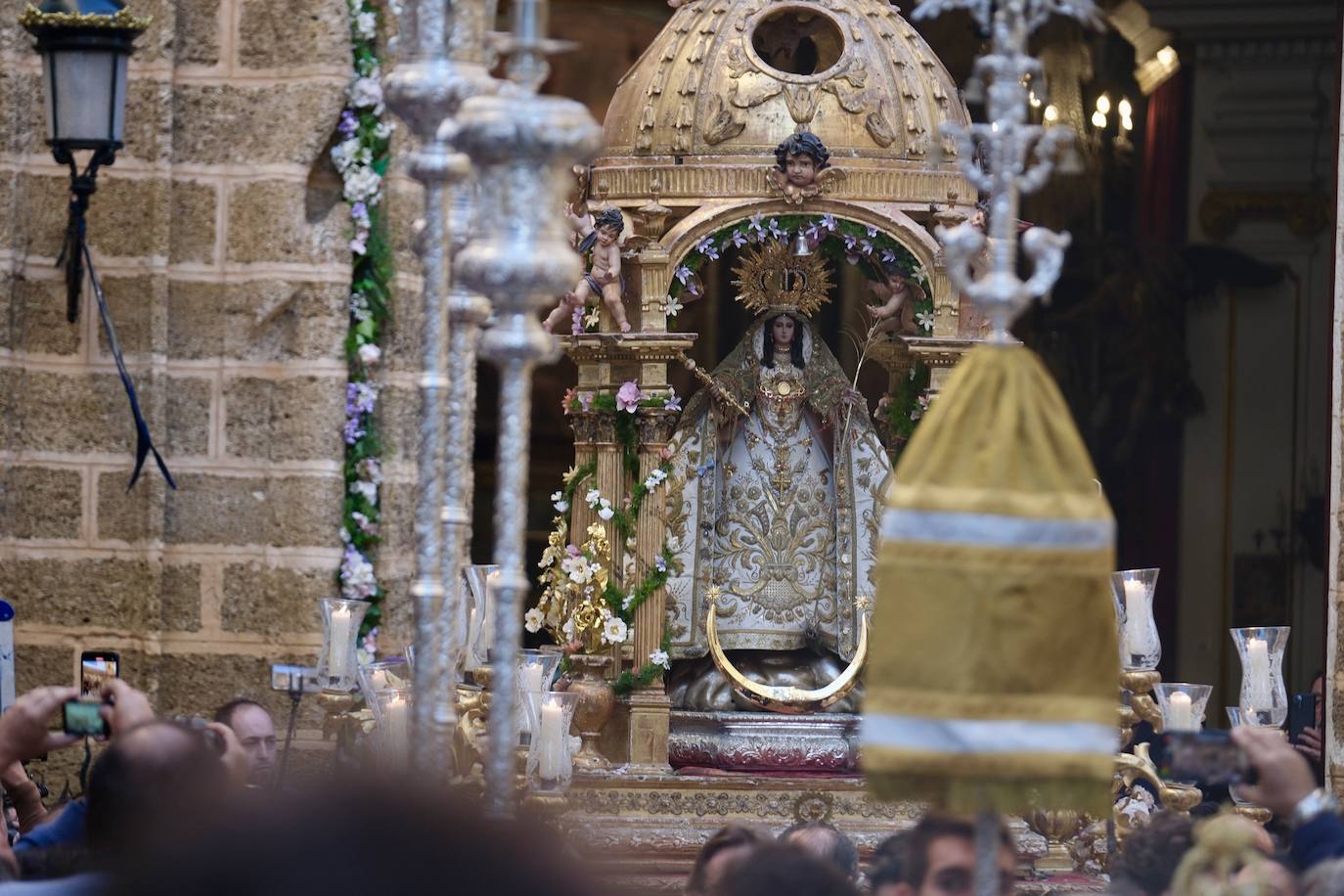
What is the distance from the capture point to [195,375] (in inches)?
330

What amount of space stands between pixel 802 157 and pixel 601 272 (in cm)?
79

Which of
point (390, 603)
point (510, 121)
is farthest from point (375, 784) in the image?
point (390, 603)

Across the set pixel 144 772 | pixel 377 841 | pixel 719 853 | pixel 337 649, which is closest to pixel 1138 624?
pixel 337 649

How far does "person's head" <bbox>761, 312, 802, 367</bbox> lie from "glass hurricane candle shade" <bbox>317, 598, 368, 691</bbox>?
91.1 inches

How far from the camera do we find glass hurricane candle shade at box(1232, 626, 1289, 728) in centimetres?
710

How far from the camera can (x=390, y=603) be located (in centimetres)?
845

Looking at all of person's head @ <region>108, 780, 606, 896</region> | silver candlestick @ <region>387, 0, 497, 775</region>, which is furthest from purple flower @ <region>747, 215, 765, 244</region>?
person's head @ <region>108, 780, 606, 896</region>

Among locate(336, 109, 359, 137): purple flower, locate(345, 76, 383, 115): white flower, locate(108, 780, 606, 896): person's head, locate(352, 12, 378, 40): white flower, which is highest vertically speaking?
locate(352, 12, 378, 40): white flower

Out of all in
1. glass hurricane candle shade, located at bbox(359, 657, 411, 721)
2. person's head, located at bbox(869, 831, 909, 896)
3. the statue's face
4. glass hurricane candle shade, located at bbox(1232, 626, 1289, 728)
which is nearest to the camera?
person's head, located at bbox(869, 831, 909, 896)

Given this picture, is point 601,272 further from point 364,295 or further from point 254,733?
point 254,733

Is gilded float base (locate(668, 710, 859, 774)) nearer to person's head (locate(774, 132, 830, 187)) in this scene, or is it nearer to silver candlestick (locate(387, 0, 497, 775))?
person's head (locate(774, 132, 830, 187))

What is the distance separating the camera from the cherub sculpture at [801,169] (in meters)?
8.36

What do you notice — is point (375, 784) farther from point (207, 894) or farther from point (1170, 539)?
point (1170, 539)

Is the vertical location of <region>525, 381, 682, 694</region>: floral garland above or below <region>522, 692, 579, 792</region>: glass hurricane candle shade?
above
